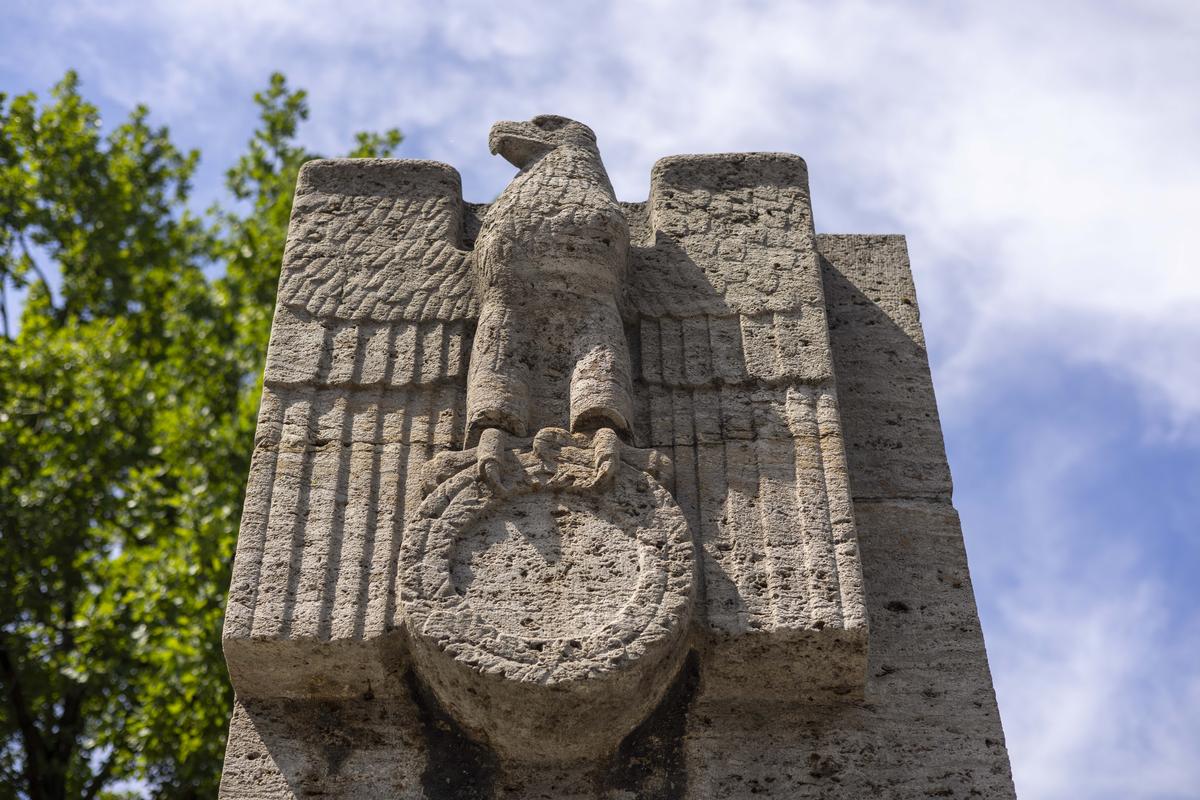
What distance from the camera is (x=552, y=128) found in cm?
543

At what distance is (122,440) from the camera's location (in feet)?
38.7

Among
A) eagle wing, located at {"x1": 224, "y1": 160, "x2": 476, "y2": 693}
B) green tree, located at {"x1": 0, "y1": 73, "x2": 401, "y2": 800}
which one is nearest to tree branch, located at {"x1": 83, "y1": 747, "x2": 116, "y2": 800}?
green tree, located at {"x1": 0, "y1": 73, "x2": 401, "y2": 800}

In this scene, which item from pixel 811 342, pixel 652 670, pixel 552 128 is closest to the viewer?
pixel 652 670

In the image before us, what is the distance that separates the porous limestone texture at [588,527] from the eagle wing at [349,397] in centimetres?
1

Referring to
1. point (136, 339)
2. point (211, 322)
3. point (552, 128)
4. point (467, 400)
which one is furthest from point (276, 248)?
point (467, 400)

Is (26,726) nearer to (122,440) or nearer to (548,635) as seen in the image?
(122,440)

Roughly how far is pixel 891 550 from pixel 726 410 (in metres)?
0.69

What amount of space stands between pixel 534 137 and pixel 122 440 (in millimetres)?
7457

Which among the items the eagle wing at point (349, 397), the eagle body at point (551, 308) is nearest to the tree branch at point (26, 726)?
the eagle wing at point (349, 397)

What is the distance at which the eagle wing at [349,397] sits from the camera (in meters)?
4.18

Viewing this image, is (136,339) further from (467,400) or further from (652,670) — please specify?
(652,670)

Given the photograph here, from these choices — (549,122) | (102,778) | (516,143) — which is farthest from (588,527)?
(102,778)

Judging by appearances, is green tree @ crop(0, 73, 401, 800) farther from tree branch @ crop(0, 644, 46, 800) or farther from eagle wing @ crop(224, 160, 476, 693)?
eagle wing @ crop(224, 160, 476, 693)

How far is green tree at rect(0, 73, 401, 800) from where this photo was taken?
32.4 ft
